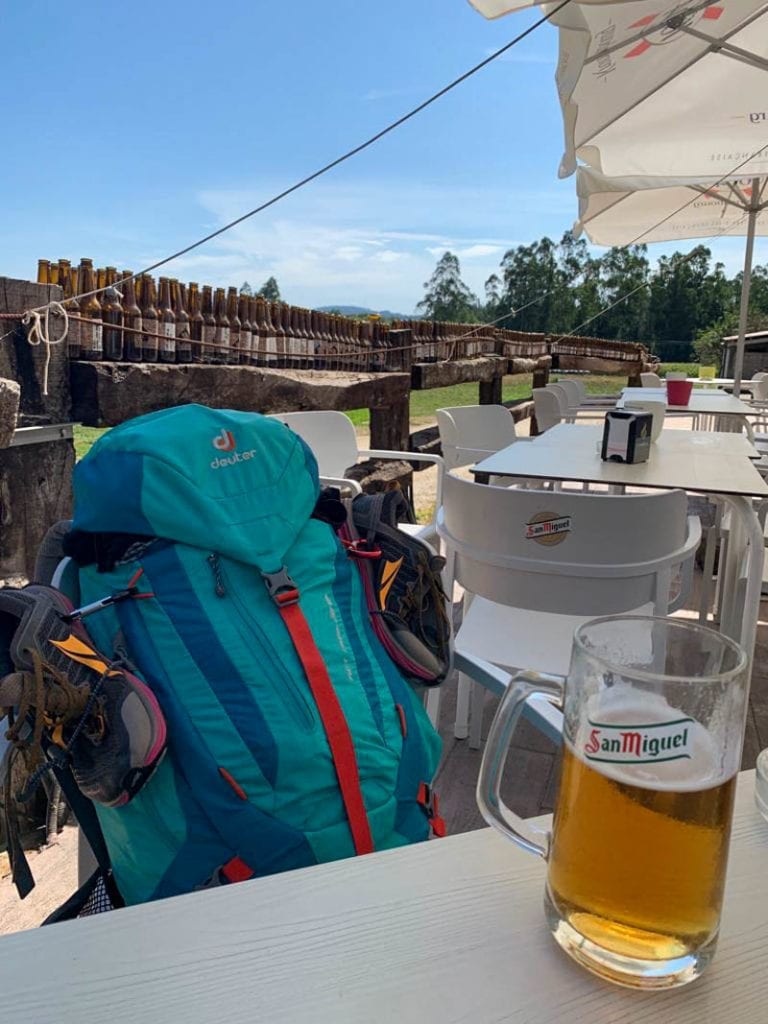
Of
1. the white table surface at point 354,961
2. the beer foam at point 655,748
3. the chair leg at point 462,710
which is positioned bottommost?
the chair leg at point 462,710

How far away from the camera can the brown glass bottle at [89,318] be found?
2.99 m

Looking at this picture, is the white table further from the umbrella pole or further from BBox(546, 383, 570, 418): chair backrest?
the umbrella pole

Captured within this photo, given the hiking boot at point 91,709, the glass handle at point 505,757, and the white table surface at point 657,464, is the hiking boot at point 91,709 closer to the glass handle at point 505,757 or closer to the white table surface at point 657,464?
the glass handle at point 505,757

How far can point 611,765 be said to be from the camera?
46 centimetres

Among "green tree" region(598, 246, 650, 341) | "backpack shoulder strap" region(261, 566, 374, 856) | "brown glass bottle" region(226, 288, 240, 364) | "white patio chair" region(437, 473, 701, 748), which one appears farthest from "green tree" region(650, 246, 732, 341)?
"backpack shoulder strap" region(261, 566, 374, 856)

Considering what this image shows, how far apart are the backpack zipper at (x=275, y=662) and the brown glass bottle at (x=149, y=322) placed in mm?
2446

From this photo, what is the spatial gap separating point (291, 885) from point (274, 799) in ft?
1.50

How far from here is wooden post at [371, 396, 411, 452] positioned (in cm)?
582

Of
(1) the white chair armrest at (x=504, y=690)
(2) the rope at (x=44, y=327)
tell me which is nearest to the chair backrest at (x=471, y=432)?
(2) the rope at (x=44, y=327)

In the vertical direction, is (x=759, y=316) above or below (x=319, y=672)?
above

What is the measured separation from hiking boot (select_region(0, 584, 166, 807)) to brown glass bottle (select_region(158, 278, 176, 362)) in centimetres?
265

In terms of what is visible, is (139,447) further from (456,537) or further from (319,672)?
(456,537)

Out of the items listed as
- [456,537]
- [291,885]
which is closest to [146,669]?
[291,885]

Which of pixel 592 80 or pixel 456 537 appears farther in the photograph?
pixel 592 80
